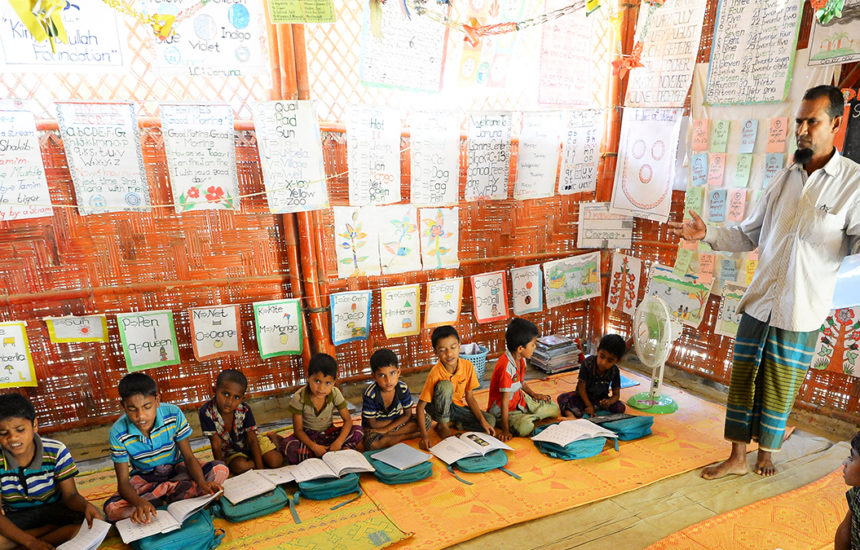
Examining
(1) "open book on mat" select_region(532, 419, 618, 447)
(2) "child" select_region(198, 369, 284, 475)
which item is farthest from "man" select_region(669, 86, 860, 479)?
(2) "child" select_region(198, 369, 284, 475)

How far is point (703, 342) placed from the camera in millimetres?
4336

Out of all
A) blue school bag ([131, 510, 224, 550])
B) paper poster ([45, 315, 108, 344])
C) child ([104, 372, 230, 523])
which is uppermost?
paper poster ([45, 315, 108, 344])

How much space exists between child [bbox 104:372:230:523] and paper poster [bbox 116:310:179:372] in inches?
38.6

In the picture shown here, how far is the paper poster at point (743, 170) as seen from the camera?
12.4ft

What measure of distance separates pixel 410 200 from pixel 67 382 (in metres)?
2.68

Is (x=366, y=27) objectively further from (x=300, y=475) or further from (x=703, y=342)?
(x=703, y=342)

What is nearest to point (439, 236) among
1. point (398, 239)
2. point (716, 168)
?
point (398, 239)

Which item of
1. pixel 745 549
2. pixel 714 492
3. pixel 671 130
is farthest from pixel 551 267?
pixel 745 549

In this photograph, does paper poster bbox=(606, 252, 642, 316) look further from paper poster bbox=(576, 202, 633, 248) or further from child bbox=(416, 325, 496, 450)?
child bbox=(416, 325, 496, 450)

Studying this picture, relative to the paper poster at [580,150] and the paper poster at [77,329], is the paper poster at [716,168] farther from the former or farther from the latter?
the paper poster at [77,329]

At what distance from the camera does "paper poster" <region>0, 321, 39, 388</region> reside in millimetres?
3250

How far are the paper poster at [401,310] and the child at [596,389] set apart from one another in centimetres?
135

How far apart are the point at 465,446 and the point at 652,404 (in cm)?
160

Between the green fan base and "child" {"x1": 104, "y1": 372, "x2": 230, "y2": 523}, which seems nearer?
"child" {"x1": 104, "y1": 372, "x2": 230, "y2": 523}
